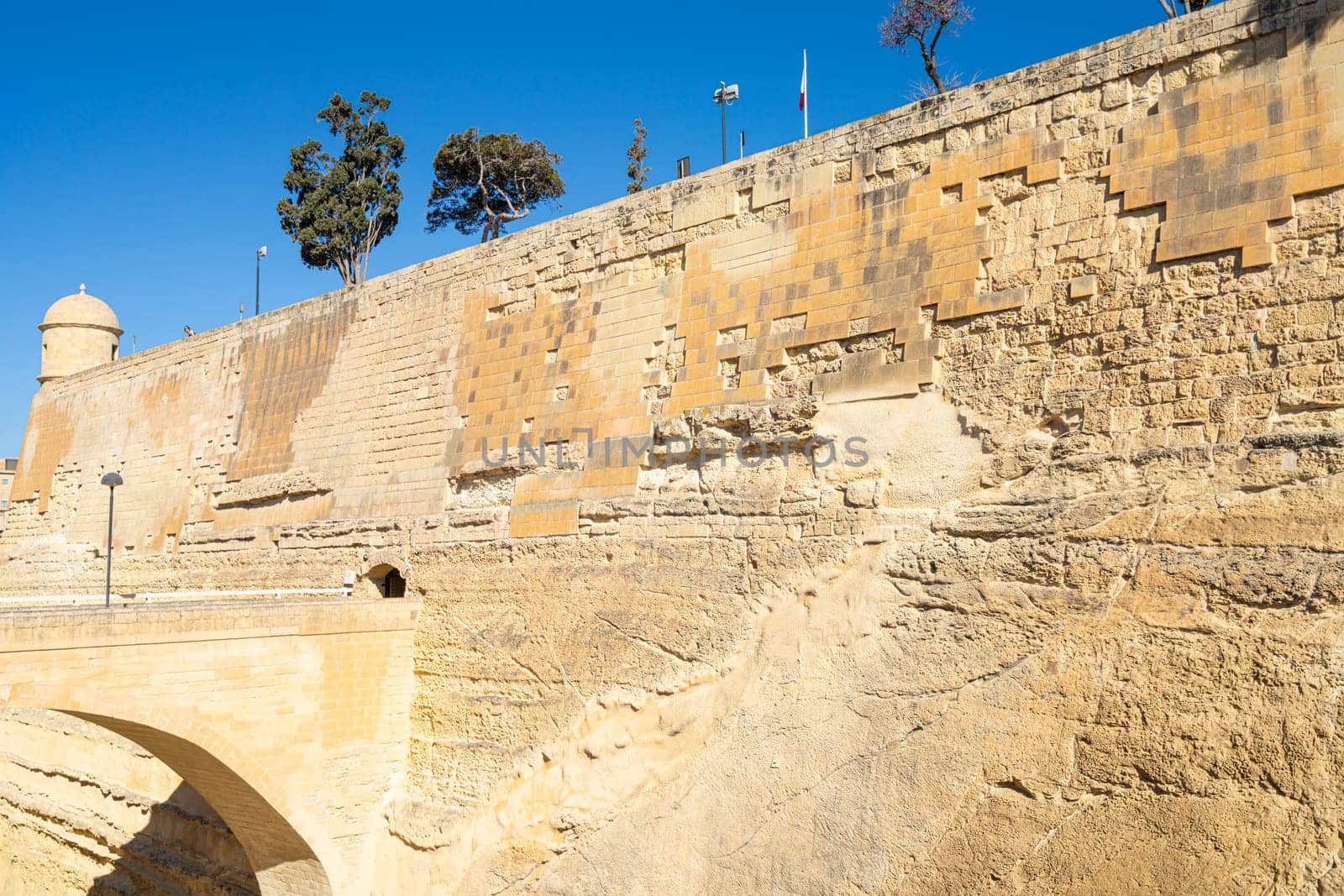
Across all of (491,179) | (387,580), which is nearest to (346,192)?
(491,179)

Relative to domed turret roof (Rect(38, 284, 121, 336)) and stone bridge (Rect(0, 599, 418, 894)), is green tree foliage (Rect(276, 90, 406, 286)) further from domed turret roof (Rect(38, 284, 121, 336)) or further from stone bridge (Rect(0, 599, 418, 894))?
stone bridge (Rect(0, 599, 418, 894))

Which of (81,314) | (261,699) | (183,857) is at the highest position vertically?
(81,314)

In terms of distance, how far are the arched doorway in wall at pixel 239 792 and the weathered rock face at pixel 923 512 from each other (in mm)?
693

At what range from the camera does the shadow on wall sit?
9.91m

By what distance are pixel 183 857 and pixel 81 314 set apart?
9859 millimetres

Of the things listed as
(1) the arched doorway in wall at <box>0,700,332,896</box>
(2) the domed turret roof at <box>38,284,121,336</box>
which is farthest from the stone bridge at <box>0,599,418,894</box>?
(2) the domed turret roof at <box>38,284,121,336</box>

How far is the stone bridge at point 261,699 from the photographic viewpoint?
754 cm

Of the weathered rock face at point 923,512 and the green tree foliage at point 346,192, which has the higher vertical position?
the green tree foliage at point 346,192

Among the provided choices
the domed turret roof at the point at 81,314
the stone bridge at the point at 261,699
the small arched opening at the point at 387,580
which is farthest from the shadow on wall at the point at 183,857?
the domed turret roof at the point at 81,314

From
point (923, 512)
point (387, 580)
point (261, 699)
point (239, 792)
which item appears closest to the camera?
point (923, 512)

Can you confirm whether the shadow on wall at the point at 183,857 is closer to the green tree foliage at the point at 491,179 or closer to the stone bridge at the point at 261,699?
the stone bridge at the point at 261,699

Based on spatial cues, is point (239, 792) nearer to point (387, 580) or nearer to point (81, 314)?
point (387, 580)

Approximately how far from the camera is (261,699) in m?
8.30

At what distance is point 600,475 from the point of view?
27.6 feet
